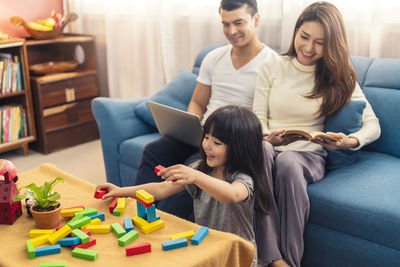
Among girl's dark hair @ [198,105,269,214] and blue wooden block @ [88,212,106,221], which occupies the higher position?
girl's dark hair @ [198,105,269,214]

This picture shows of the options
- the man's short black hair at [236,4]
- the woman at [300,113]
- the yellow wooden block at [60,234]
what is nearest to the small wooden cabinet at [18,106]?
the man's short black hair at [236,4]

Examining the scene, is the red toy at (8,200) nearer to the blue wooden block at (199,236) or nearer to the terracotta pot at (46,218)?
the terracotta pot at (46,218)

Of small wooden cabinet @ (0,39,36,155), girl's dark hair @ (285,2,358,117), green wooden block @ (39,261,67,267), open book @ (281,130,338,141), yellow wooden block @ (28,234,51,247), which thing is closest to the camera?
green wooden block @ (39,261,67,267)

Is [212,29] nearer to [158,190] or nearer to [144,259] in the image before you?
[158,190]

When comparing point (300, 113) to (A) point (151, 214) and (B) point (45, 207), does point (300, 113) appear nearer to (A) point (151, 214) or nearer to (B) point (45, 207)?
(A) point (151, 214)

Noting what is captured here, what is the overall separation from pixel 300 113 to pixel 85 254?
3.71ft

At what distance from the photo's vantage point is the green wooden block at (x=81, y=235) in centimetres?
116

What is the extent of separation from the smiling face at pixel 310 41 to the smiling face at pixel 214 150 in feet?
2.16

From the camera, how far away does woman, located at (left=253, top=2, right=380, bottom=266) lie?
165 centimetres

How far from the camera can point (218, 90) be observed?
223cm

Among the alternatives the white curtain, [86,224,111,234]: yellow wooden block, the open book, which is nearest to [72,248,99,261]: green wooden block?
[86,224,111,234]: yellow wooden block

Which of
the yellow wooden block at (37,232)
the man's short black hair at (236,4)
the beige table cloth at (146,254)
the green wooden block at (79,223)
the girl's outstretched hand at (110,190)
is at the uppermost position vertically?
the man's short black hair at (236,4)

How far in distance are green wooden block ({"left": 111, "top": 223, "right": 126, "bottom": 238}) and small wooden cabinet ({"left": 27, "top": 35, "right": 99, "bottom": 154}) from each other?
217 cm

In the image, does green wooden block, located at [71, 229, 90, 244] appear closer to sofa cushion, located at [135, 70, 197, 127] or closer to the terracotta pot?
the terracotta pot
